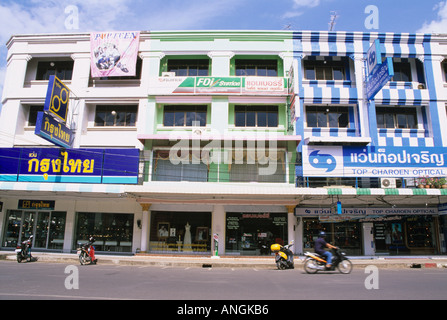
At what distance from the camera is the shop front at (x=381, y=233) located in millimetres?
20250

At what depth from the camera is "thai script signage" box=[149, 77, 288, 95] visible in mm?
21000

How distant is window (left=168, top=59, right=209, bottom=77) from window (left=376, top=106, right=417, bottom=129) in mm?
12571

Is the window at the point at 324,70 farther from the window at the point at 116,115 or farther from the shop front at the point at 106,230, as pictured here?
the shop front at the point at 106,230

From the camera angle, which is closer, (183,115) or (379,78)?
(379,78)

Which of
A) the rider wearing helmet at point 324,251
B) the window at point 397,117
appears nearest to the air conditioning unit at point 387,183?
the window at point 397,117

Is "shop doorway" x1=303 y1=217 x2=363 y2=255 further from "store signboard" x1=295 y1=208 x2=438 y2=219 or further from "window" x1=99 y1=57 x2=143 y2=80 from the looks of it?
"window" x1=99 y1=57 x2=143 y2=80

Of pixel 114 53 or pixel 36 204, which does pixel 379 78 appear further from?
pixel 36 204

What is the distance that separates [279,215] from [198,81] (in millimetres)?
10375

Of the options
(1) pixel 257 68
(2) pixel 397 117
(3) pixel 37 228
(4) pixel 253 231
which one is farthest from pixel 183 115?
(2) pixel 397 117

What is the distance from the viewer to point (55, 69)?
23500 mm

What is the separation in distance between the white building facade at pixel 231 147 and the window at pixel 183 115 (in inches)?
3.9

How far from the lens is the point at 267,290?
8391 millimetres

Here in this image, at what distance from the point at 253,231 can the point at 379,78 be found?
12089 millimetres

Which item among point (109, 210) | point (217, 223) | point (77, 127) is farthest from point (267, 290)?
point (77, 127)
